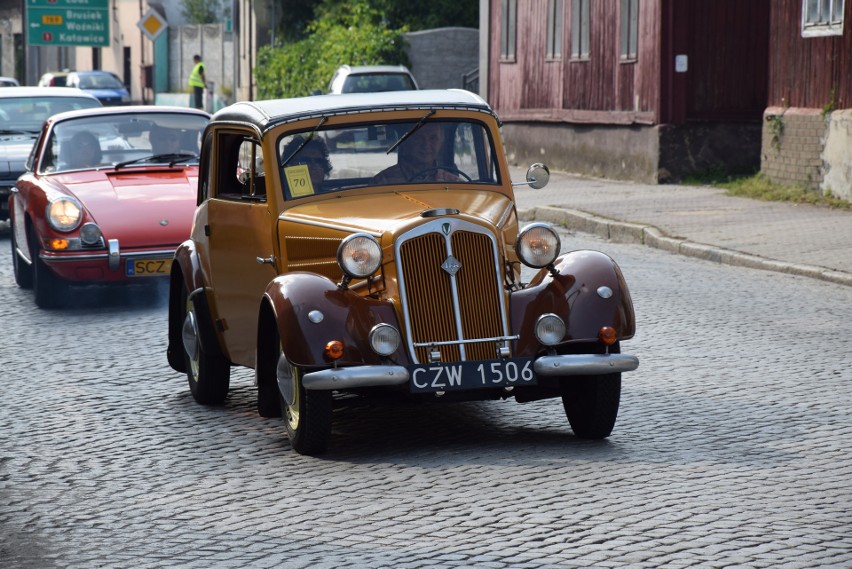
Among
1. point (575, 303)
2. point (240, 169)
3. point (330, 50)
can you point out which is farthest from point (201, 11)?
point (575, 303)

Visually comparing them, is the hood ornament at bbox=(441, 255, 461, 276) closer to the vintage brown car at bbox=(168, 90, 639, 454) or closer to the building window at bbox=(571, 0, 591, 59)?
the vintage brown car at bbox=(168, 90, 639, 454)

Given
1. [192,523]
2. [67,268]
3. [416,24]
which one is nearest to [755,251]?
[67,268]

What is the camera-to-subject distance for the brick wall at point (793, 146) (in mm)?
18609

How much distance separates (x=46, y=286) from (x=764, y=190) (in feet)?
34.8

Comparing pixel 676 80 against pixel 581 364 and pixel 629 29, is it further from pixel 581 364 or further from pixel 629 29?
pixel 581 364

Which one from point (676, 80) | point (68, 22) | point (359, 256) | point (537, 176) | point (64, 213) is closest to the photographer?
point (359, 256)

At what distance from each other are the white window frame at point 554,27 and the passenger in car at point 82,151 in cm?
1423

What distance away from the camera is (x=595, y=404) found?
6.67 meters

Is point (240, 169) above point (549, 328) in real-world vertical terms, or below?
above

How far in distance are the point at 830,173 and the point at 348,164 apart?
11.9 meters

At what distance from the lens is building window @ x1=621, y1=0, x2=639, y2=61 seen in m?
22.8

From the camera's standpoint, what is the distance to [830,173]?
18234 millimetres

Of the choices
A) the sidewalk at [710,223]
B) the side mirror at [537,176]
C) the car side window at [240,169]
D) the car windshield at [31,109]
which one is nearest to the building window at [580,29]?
the sidewalk at [710,223]

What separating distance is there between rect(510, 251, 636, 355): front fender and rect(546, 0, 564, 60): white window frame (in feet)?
63.9
